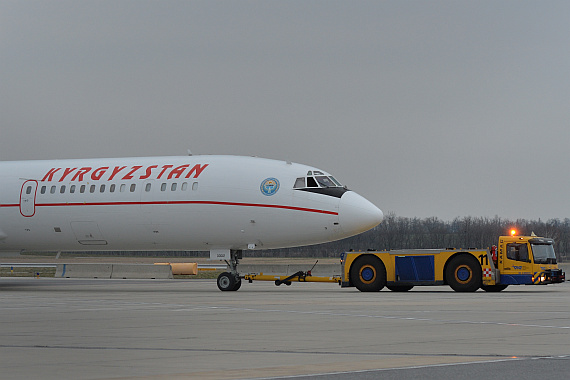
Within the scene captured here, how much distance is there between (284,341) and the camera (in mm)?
14406

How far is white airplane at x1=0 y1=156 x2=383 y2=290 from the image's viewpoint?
3466 centimetres

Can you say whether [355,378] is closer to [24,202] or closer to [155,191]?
[155,191]

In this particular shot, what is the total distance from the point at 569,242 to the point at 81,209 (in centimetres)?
15966

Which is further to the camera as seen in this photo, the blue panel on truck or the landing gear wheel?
the blue panel on truck

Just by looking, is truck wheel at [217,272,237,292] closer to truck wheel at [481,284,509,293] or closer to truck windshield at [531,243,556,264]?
truck wheel at [481,284,509,293]

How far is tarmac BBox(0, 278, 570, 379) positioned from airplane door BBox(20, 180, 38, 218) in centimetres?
1510

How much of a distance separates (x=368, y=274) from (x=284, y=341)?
71.1 ft

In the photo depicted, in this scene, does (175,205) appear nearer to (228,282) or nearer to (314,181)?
(228,282)

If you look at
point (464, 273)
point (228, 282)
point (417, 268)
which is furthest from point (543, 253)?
point (228, 282)

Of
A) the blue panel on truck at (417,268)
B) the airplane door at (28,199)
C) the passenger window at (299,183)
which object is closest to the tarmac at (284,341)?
the blue panel on truck at (417,268)

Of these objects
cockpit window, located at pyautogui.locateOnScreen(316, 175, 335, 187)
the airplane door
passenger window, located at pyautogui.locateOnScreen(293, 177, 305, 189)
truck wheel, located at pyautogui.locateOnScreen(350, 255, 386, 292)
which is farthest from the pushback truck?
the airplane door

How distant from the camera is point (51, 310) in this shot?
2212cm

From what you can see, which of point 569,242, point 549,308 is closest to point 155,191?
point 549,308

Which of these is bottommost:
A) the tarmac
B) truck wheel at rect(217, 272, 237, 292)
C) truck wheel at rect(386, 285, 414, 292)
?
the tarmac
